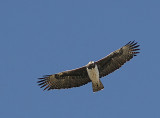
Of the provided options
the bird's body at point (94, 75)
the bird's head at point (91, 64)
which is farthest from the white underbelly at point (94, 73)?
the bird's head at point (91, 64)

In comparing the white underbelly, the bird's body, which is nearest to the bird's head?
the bird's body

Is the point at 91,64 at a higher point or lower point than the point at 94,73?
higher

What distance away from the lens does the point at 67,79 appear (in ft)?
48.4

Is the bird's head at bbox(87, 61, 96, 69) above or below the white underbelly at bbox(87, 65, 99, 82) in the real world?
above

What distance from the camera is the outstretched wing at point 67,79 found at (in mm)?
14633

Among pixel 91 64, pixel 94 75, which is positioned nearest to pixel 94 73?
pixel 94 75

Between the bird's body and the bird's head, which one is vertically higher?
the bird's head

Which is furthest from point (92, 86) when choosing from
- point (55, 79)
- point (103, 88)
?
point (55, 79)

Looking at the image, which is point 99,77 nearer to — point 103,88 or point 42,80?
point 103,88

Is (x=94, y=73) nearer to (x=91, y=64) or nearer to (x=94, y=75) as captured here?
(x=94, y=75)

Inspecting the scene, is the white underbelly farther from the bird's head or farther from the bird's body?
the bird's head

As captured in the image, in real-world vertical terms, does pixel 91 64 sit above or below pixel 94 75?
above

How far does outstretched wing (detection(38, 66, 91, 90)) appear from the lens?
14633mm

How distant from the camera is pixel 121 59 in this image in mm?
14656
